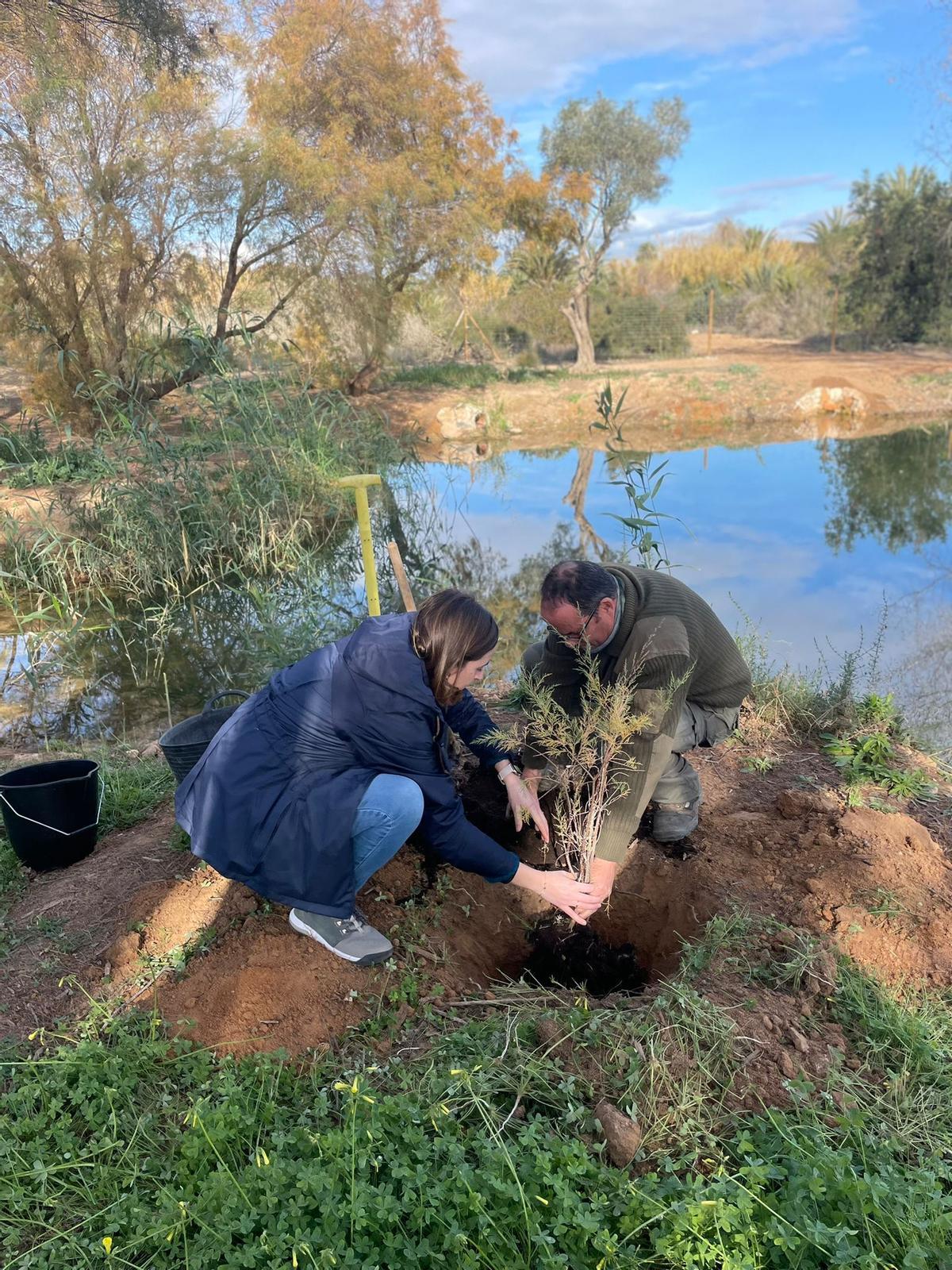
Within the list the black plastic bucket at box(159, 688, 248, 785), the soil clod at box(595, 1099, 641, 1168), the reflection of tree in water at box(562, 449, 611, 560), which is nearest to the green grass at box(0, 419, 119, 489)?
the black plastic bucket at box(159, 688, 248, 785)

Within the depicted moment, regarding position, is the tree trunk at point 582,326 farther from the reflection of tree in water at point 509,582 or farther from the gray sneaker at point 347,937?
the gray sneaker at point 347,937

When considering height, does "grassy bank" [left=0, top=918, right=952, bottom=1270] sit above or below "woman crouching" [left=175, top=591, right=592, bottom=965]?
below

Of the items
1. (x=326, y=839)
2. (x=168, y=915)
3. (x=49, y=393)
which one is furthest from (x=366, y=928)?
(x=49, y=393)

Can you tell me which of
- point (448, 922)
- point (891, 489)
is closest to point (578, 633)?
point (448, 922)

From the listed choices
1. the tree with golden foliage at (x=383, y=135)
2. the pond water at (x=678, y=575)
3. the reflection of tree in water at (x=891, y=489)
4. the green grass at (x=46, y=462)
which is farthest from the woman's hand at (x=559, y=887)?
the tree with golden foliage at (x=383, y=135)

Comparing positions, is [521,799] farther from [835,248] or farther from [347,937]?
[835,248]

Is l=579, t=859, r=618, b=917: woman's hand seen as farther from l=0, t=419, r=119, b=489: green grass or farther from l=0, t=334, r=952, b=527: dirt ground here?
l=0, t=334, r=952, b=527: dirt ground

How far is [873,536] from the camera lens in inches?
340

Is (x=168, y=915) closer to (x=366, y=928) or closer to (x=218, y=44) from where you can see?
(x=366, y=928)

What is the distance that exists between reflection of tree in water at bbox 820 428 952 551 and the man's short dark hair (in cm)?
664

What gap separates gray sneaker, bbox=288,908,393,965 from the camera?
2.48 metres

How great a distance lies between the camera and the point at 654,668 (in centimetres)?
268

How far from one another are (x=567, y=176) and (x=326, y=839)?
22.3m

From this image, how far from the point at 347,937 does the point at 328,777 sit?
20.5 inches
